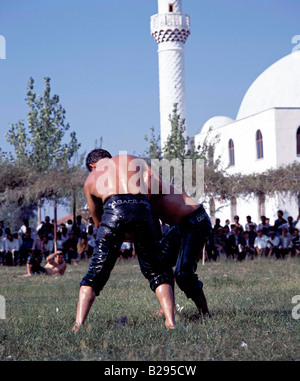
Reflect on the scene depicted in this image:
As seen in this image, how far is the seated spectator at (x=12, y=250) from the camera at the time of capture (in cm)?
1800

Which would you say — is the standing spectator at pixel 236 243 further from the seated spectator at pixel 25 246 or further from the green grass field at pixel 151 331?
the green grass field at pixel 151 331

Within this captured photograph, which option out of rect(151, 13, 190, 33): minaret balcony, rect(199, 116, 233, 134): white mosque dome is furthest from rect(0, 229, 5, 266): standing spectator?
rect(199, 116, 233, 134): white mosque dome

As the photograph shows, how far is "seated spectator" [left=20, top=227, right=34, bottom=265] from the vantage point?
17.9 meters

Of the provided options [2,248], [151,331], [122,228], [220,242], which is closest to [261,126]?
[220,242]

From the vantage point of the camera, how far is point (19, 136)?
36.6m

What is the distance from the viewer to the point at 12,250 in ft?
59.2

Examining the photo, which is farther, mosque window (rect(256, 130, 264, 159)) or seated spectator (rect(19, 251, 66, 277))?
mosque window (rect(256, 130, 264, 159))

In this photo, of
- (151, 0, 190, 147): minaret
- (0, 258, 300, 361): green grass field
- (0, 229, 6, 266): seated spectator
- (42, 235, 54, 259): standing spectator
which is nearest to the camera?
(0, 258, 300, 361): green grass field

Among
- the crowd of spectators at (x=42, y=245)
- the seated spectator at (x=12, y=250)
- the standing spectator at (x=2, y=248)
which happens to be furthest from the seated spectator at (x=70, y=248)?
the standing spectator at (x=2, y=248)

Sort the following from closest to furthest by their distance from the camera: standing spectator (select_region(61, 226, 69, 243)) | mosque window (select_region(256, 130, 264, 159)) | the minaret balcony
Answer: standing spectator (select_region(61, 226, 69, 243))
mosque window (select_region(256, 130, 264, 159))
the minaret balcony

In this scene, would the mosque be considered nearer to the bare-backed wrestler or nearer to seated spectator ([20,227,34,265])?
seated spectator ([20,227,34,265])

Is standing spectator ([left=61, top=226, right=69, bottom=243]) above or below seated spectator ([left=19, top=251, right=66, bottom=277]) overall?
above

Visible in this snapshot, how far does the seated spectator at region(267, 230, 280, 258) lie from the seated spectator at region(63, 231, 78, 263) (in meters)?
5.64

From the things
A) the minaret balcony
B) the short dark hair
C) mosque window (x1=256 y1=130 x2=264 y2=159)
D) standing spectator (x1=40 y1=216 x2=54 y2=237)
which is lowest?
standing spectator (x1=40 y1=216 x2=54 y2=237)
